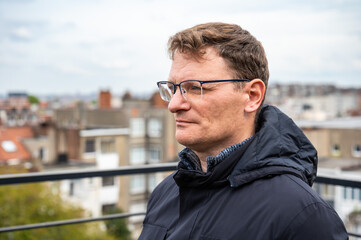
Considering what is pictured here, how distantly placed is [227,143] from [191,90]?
6.4 inches

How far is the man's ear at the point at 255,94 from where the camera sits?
1183 millimetres

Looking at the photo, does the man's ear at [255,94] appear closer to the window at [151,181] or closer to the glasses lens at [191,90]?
the glasses lens at [191,90]

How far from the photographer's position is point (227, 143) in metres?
1.19

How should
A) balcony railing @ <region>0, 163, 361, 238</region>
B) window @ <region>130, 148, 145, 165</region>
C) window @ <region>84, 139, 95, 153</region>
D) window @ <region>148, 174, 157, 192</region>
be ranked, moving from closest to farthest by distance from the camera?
balcony railing @ <region>0, 163, 361, 238</region> → window @ <region>84, 139, 95, 153</region> → window @ <region>130, 148, 145, 165</region> → window @ <region>148, 174, 157, 192</region>

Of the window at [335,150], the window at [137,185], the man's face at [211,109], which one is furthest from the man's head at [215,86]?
the window at [137,185]

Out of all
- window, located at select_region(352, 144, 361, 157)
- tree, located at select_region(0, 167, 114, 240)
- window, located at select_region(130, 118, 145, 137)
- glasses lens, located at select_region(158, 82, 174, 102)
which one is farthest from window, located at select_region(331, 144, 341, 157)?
glasses lens, located at select_region(158, 82, 174, 102)

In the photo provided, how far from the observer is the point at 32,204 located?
26.5 m

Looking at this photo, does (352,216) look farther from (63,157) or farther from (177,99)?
(177,99)

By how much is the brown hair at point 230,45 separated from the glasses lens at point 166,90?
0.39ft

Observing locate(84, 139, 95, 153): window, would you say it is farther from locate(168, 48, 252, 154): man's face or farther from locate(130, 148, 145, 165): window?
locate(168, 48, 252, 154): man's face

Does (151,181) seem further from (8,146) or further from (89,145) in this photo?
(8,146)

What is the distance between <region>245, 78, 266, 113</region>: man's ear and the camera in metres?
1.18

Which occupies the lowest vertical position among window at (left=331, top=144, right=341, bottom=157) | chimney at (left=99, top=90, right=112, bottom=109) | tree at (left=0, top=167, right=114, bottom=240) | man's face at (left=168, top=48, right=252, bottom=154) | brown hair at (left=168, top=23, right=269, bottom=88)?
tree at (left=0, top=167, right=114, bottom=240)

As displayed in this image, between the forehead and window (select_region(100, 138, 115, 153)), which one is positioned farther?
window (select_region(100, 138, 115, 153))
